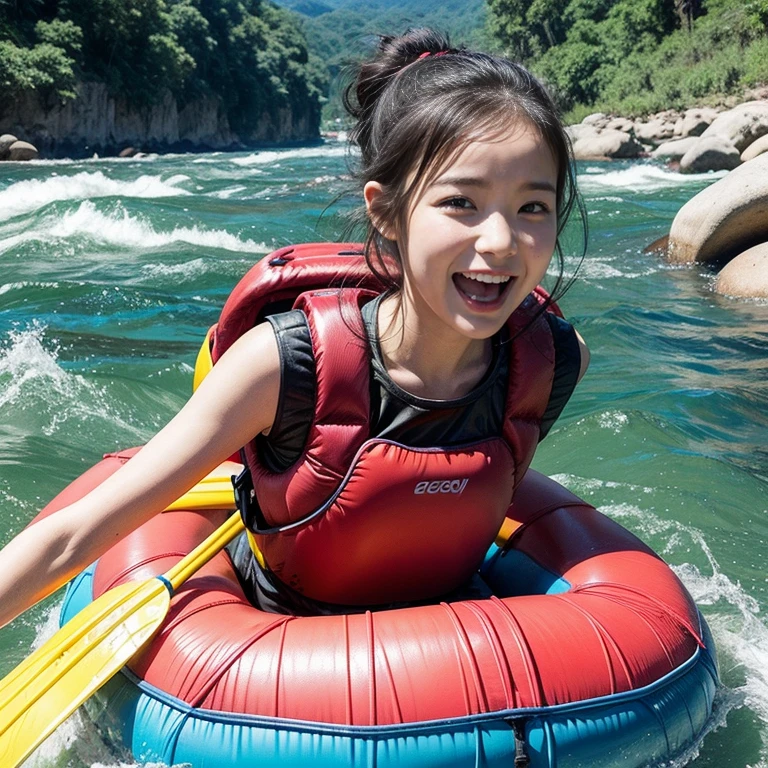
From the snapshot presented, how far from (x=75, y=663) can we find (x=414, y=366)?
0.82 meters

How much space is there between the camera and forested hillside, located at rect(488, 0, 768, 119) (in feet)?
88.8

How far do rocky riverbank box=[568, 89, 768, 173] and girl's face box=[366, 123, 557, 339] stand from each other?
8.02 meters

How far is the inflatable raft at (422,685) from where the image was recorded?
1568mm

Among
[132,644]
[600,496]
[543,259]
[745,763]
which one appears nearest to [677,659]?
[745,763]

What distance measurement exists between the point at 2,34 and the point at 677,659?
31.9 m

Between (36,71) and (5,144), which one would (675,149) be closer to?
(5,144)

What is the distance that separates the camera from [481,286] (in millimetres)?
1688

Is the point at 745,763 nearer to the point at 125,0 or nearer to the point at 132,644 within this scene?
the point at 132,644

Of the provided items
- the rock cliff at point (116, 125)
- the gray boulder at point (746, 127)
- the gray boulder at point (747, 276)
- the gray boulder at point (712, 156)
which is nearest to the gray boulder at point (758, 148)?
the gray boulder at point (712, 156)

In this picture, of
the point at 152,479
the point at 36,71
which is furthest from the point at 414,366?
the point at 36,71

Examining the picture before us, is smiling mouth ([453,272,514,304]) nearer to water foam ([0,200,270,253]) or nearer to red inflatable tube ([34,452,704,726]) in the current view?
red inflatable tube ([34,452,704,726])

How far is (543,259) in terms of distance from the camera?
67.0 inches

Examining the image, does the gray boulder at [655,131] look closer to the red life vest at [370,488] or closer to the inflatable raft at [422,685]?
the red life vest at [370,488]

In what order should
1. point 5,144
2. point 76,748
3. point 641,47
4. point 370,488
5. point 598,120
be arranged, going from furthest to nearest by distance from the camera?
point 641,47 → point 598,120 → point 5,144 → point 76,748 → point 370,488
